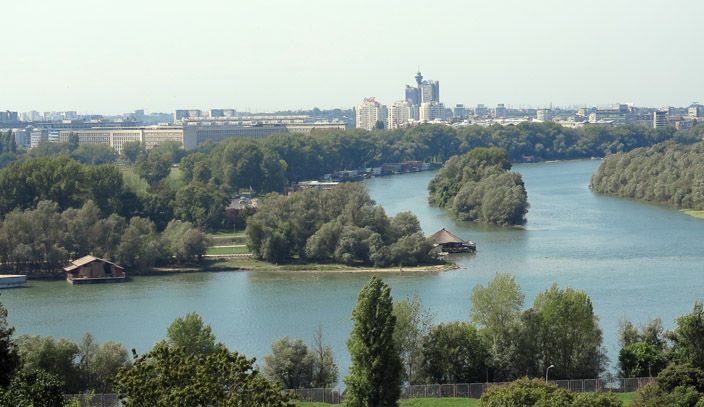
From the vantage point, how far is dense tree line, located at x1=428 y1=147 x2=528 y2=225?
96.9ft

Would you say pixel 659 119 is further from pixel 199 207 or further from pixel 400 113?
pixel 199 207

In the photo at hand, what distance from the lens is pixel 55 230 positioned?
23422 millimetres

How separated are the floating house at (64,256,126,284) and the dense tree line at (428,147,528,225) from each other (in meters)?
11.7

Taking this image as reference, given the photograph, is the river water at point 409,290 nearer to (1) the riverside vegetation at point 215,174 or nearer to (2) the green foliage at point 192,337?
(1) the riverside vegetation at point 215,174

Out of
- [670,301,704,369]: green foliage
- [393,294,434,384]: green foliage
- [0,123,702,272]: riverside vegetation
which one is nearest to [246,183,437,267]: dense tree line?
[0,123,702,272]: riverside vegetation

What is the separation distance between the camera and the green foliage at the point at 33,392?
7046mm

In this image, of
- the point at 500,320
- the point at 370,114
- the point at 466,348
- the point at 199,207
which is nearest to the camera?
the point at 466,348

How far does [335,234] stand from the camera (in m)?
23.6

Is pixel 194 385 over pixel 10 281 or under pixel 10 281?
over

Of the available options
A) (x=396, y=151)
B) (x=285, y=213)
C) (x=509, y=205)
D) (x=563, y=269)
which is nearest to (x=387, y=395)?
(x=563, y=269)

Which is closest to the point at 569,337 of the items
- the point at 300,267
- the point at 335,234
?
the point at 300,267

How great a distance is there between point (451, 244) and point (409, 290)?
5.24m

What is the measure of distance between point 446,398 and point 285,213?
13023mm

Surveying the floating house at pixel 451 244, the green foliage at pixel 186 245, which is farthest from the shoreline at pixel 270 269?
the floating house at pixel 451 244
